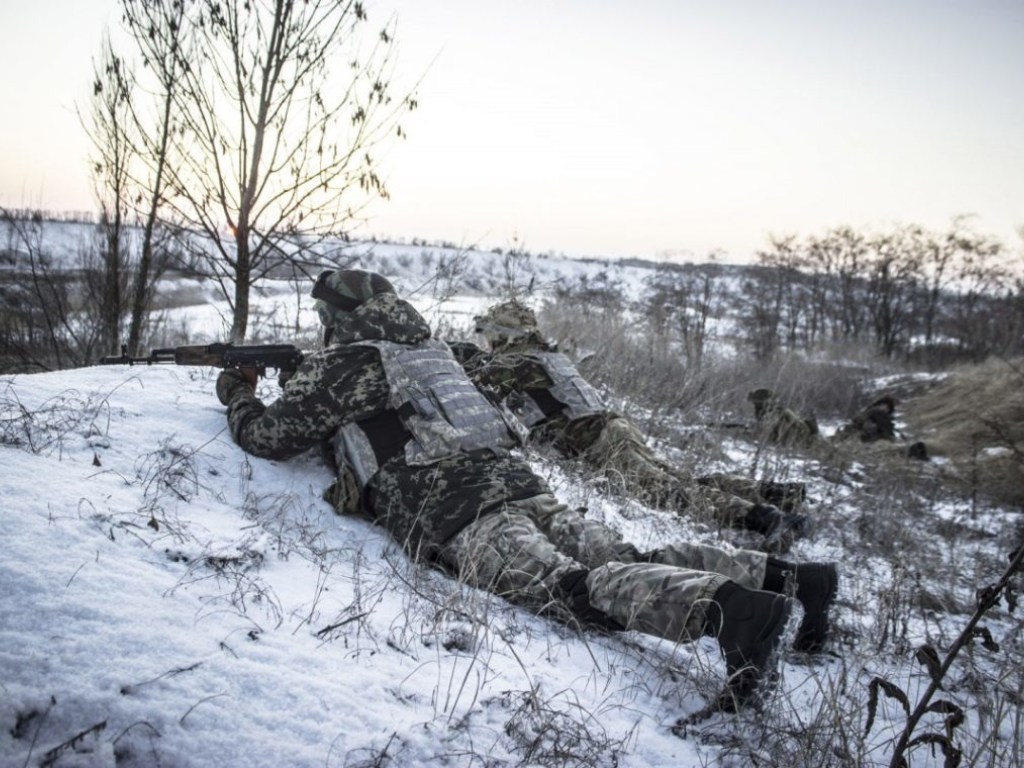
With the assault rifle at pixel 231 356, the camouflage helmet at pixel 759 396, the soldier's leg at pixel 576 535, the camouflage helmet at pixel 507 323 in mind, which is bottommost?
the soldier's leg at pixel 576 535

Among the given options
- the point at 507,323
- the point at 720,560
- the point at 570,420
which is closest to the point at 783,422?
the point at 570,420

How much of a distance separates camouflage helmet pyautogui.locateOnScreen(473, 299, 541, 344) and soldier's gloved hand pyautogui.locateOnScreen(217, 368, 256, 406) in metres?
1.87

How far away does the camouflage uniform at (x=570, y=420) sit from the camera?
11.6 ft

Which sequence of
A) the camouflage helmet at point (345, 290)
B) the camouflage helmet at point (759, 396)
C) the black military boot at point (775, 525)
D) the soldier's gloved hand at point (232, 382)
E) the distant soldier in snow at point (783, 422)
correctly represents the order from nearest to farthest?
the camouflage helmet at point (345, 290)
the soldier's gloved hand at point (232, 382)
the black military boot at point (775, 525)
the distant soldier in snow at point (783, 422)
the camouflage helmet at point (759, 396)

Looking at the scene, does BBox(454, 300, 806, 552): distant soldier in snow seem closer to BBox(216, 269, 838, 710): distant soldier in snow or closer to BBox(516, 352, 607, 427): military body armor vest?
BBox(516, 352, 607, 427): military body armor vest

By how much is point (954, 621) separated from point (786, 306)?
24068 mm

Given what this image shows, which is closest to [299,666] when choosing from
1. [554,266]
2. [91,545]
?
[91,545]

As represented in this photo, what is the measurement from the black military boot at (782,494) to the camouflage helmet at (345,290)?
8.81ft

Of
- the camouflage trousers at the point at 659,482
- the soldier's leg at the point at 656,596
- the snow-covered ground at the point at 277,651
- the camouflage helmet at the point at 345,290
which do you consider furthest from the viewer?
the camouflage trousers at the point at 659,482

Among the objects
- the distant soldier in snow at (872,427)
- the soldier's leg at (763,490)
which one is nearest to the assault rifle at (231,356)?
the soldier's leg at (763,490)

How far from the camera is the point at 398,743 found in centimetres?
110

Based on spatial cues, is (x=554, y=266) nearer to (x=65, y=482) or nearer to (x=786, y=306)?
(x=786, y=306)

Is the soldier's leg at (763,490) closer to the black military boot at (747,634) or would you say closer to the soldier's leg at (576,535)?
the soldier's leg at (576,535)

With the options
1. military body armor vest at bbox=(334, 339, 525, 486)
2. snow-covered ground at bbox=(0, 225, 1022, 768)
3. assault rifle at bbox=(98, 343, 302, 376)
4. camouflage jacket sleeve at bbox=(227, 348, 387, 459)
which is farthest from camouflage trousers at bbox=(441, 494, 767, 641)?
assault rifle at bbox=(98, 343, 302, 376)
